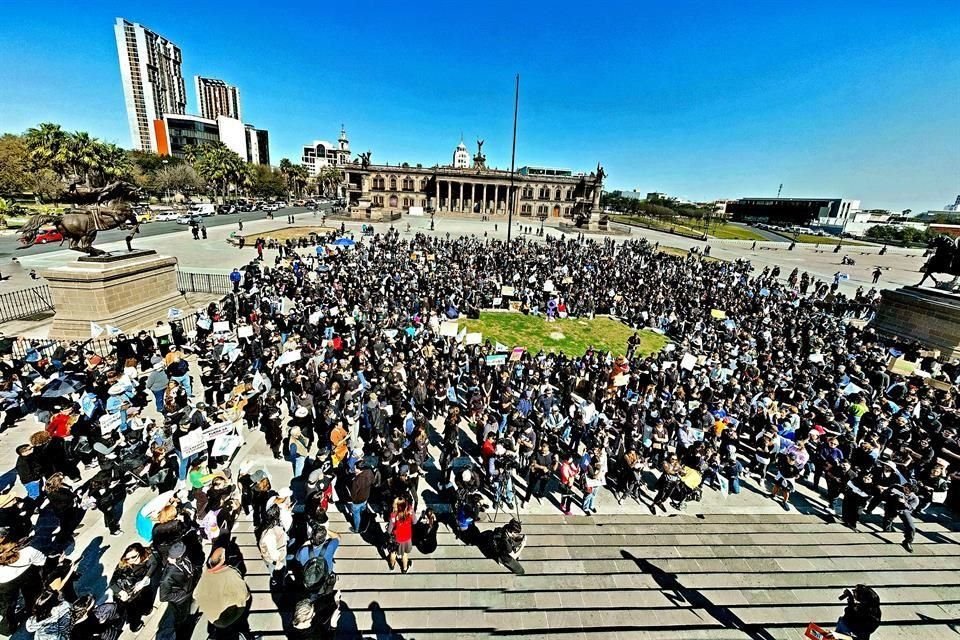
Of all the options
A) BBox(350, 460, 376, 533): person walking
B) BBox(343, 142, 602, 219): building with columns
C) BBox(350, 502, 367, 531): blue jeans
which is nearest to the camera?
BBox(350, 460, 376, 533): person walking

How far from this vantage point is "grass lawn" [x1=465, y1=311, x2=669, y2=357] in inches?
752

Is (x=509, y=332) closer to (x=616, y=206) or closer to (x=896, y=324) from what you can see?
(x=896, y=324)

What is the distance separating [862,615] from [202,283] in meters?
29.2

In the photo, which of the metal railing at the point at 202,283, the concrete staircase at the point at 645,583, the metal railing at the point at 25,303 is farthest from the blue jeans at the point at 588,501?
the metal railing at the point at 25,303

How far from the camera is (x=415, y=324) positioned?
56.5 ft

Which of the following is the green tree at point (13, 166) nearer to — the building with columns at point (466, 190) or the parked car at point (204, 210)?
the parked car at point (204, 210)

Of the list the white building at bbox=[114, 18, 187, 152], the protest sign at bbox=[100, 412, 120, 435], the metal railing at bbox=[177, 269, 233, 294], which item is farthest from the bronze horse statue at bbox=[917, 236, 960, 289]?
the white building at bbox=[114, 18, 187, 152]

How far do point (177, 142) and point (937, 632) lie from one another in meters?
178

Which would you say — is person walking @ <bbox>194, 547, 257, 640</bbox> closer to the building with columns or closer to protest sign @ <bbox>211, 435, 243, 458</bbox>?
protest sign @ <bbox>211, 435, 243, 458</bbox>

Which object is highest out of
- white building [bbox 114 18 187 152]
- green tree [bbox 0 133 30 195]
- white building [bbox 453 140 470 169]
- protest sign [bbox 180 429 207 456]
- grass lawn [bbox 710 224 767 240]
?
white building [bbox 114 18 187 152]

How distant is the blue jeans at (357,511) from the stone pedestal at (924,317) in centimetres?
2624

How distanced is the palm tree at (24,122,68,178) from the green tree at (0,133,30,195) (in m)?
1.24

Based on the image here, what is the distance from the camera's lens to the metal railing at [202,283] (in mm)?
22786

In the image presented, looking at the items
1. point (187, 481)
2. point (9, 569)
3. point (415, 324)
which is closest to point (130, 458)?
point (187, 481)
